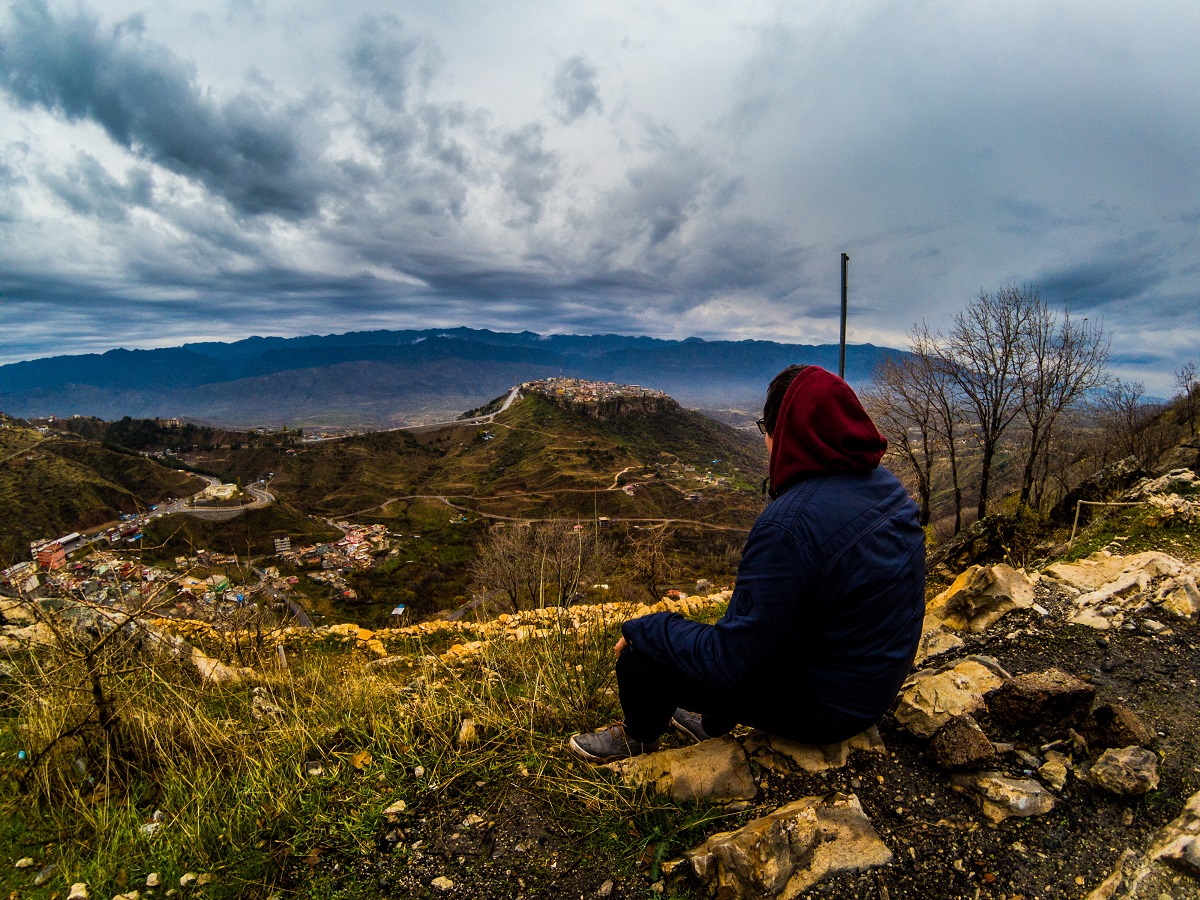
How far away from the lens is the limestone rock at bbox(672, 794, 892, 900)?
1.94 meters

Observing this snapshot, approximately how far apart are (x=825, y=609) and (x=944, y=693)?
1.48 meters

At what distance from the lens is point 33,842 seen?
2.70 m

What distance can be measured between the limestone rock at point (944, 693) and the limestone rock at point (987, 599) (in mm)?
1163

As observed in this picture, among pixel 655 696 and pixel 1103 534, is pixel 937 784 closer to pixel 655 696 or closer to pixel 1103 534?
pixel 655 696

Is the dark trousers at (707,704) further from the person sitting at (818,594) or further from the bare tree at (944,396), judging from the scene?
the bare tree at (944,396)

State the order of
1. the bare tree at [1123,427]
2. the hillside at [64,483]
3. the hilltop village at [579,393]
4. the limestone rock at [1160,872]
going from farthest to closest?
1. the hilltop village at [579,393]
2. the hillside at [64,483]
3. the bare tree at [1123,427]
4. the limestone rock at [1160,872]

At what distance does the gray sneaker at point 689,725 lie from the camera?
9.37 ft

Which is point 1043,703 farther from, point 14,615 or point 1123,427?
point 1123,427

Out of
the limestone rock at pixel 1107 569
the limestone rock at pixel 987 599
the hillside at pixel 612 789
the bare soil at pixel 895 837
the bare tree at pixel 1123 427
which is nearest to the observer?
the bare soil at pixel 895 837

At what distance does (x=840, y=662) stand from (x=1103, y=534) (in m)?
6.01

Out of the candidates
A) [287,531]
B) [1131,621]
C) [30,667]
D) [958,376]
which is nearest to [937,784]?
[1131,621]

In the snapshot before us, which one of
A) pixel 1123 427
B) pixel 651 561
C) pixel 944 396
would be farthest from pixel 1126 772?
pixel 1123 427

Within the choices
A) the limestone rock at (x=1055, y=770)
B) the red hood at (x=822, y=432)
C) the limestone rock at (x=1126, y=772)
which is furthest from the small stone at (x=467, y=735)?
the limestone rock at (x=1126, y=772)

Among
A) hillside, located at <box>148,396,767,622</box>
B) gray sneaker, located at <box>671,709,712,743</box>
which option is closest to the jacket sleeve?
gray sneaker, located at <box>671,709,712,743</box>
